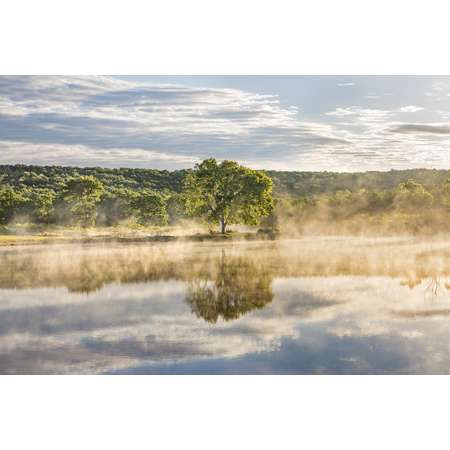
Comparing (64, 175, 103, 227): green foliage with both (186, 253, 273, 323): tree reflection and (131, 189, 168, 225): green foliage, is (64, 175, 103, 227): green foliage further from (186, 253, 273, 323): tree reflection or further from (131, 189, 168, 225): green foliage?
(186, 253, 273, 323): tree reflection

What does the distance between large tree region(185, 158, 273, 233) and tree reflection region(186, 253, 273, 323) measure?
0.81 meters

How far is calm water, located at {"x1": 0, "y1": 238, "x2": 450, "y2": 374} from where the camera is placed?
6.59m

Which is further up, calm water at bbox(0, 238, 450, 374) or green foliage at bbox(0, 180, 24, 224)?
green foliage at bbox(0, 180, 24, 224)

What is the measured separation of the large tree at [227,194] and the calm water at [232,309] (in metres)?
0.63

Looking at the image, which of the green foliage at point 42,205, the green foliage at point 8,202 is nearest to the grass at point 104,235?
the green foliage at point 42,205

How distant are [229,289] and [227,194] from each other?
8.06ft

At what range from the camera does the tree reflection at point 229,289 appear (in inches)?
322

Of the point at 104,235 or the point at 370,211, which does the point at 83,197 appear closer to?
the point at 104,235

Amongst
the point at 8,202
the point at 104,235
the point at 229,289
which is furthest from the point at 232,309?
the point at 8,202

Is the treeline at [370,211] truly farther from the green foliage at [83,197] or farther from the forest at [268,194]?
the green foliage at [83,197]

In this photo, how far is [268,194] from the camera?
10883 millimetres

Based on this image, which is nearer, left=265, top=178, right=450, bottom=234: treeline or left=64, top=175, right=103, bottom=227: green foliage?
left=265, top=178, right=450, bottom=234: treeline

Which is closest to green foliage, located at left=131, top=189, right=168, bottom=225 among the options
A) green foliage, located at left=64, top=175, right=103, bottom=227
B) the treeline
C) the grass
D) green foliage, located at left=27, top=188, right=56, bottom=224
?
the grass

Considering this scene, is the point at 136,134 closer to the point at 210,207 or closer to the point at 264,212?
the point at 210,207
